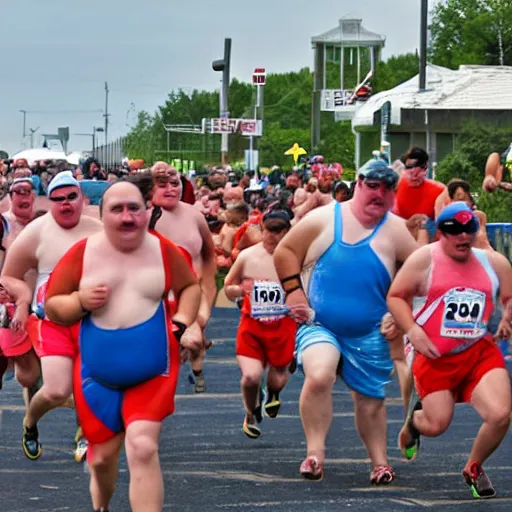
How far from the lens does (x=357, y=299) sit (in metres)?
10.4

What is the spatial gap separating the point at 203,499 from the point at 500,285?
80.1 inches

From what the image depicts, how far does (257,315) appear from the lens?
1369cm

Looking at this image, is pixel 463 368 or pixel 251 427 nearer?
pixel 463 368

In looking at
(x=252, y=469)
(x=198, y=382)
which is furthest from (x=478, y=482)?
(x=198, y=382)

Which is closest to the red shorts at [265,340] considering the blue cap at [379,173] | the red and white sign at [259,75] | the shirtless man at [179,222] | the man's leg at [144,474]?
the shirtless man at [179,222]

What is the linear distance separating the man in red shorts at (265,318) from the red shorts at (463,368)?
3.45 meters

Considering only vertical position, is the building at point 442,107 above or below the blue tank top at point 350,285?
above

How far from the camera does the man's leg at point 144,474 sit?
802 centimetres

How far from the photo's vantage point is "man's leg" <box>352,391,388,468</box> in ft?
34.6

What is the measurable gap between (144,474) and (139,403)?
0.41 metres

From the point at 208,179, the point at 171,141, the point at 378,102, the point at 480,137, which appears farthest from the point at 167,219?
the point at 171,141

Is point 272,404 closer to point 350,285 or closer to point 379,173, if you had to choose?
point 350,285

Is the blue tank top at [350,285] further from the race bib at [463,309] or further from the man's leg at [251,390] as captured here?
the man's leg at [251,390]

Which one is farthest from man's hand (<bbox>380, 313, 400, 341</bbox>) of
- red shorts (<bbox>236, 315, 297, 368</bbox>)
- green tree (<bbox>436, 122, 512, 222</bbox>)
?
green tree (<bbox>436, 122, 512, 222</bbox>)
